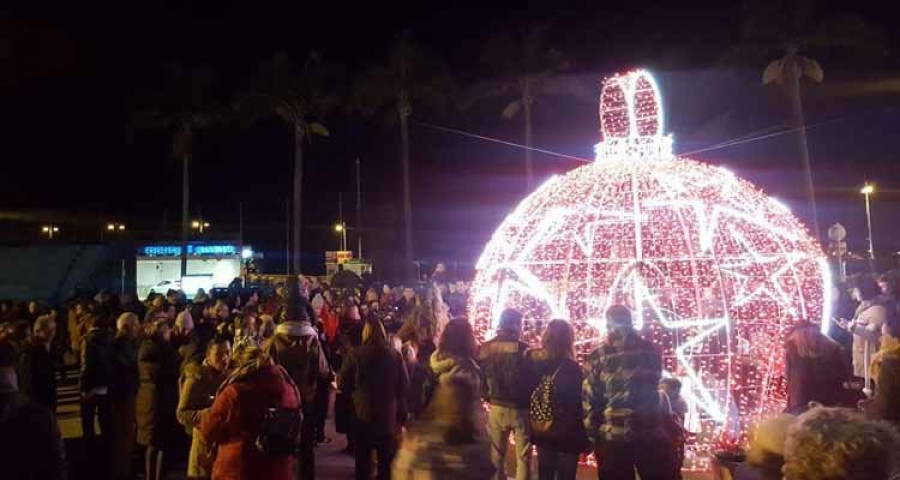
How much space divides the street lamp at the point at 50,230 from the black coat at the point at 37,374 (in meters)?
42.2

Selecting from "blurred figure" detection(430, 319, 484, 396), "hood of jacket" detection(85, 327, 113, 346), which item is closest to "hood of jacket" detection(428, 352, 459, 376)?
"blurred figure" detection(430, 319, 484, 396)

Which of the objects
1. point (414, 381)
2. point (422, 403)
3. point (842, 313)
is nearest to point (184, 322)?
point (414, 381)

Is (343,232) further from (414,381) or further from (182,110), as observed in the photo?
(414,381)

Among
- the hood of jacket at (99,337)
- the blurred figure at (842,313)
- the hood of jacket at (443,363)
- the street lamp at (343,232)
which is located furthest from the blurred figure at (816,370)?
Answer: the street lamp at (343,232)

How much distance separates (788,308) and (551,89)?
20785mm

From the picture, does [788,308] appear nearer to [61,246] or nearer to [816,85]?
[816,85]

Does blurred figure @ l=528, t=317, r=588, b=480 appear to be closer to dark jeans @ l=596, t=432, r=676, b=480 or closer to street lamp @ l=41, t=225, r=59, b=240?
dark jeans @ l=596, t=432, r=676, b=480

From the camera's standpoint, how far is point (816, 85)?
68.9 feet

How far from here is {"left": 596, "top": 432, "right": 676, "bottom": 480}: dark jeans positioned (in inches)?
182

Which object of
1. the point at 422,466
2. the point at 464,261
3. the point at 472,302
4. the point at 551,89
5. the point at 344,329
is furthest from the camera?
the point at 464,261

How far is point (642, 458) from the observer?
4.62 meters

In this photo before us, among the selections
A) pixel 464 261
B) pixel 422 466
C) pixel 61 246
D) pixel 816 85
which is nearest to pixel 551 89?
pixel 816 85

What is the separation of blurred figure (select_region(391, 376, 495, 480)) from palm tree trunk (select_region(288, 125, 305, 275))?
23.5 m

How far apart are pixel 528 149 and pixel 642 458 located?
21.3m
